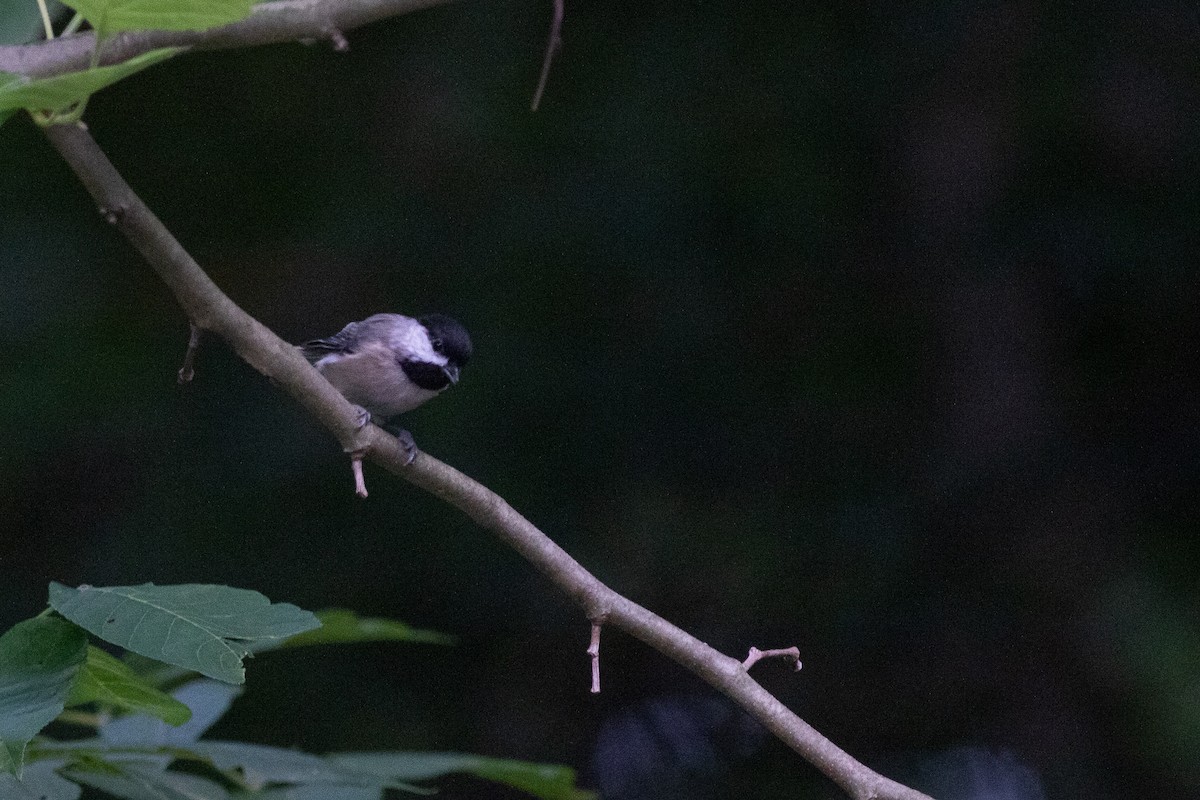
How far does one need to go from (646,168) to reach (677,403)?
28.7 inches

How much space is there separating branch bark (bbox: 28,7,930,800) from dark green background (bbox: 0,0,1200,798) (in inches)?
81.7

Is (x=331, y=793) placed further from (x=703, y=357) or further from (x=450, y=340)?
(x=703, y=357)

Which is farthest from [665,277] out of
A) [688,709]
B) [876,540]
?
[688,709]

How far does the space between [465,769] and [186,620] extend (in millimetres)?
565

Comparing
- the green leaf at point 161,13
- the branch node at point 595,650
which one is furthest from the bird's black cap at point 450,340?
the green leaf at point 161,13

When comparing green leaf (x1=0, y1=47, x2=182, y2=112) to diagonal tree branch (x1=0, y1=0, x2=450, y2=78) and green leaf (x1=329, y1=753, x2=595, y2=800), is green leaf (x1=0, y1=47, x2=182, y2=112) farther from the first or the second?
green leaf (x1=329, y1=753, x2=595, y2=800)

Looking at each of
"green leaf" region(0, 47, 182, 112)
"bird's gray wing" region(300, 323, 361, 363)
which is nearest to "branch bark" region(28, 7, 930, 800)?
"green leaf" region(0, 47, 182, 112)

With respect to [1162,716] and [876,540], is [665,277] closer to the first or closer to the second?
[876,540]

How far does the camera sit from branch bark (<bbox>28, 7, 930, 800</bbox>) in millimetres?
1190

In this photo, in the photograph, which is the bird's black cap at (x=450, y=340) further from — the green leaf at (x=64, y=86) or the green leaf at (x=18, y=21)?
the green leaf at (x=64, y=86)

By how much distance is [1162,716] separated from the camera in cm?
356

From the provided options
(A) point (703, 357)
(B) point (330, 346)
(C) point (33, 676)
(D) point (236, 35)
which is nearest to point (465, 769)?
(C) point (33, 676)

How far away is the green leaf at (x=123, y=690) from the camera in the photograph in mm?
1179

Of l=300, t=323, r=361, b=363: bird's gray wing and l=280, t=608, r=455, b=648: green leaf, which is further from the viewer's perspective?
l=300, t=323, r=361, b=363: bird's gray wing
